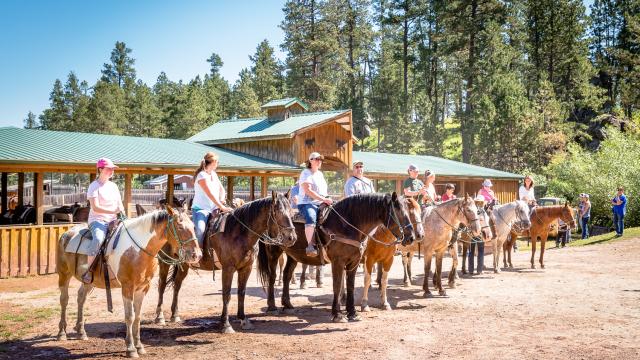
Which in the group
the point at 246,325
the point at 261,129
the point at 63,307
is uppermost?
the point at 261,129

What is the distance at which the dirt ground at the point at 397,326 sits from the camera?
277 inches

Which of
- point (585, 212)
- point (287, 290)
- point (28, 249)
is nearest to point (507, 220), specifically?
point (287, 290)

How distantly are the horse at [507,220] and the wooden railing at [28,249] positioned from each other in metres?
13.2

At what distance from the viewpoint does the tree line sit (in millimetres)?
41625

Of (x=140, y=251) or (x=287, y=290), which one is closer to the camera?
(x=140, y=251)

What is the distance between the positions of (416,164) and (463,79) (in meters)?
20.4

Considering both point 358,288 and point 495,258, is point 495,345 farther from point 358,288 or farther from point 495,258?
point 495,258

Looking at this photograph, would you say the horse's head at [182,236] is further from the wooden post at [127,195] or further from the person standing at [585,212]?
the person standing at [585,212]

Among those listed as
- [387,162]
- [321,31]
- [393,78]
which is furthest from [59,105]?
[387,162]

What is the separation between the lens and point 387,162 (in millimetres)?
30469

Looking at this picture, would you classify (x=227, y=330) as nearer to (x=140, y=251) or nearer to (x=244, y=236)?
(x=244, y=236)

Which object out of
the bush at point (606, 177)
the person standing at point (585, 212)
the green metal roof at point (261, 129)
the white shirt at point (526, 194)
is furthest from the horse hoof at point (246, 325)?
the bush at point (606, 177)

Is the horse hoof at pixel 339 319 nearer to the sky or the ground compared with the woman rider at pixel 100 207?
nearer to the ground

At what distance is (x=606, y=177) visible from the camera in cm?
2892
